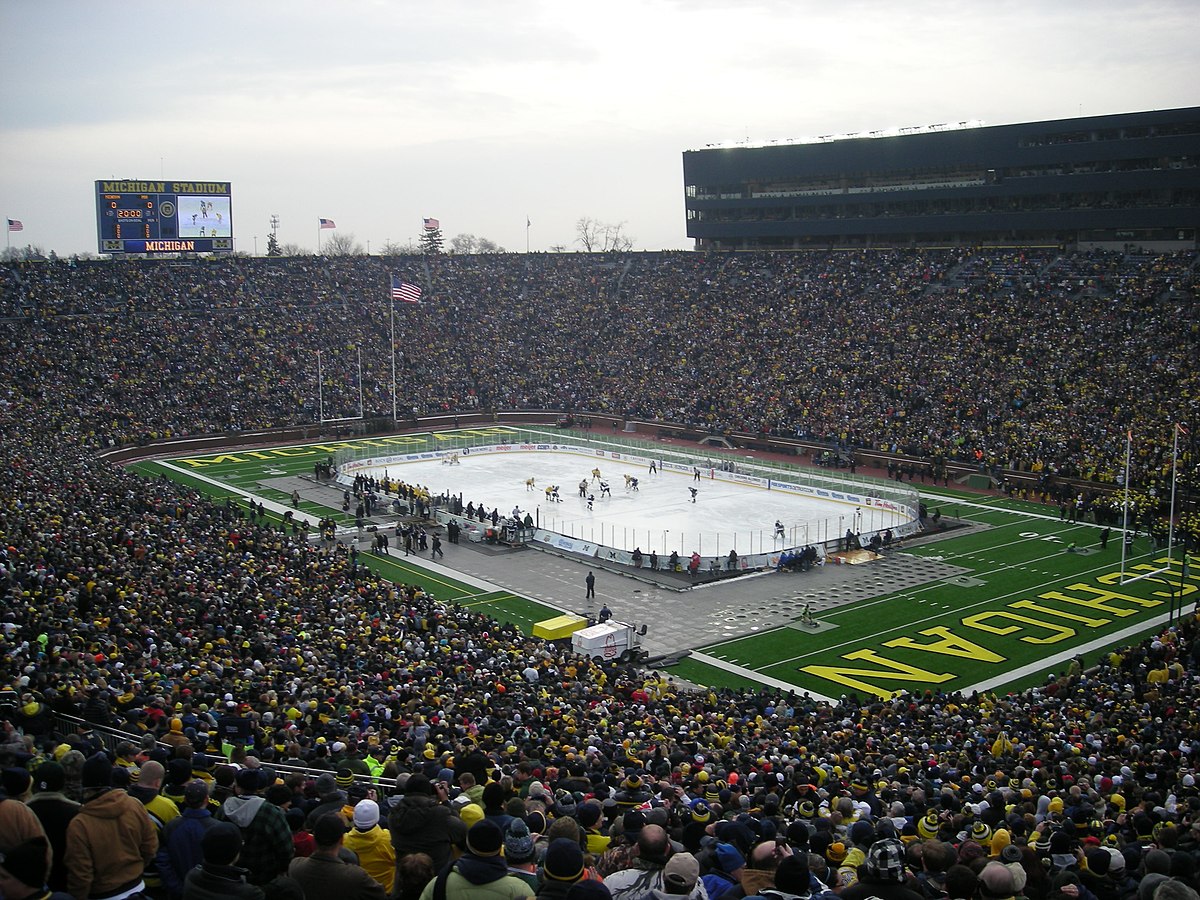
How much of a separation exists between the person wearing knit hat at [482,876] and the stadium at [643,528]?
68.4 inches

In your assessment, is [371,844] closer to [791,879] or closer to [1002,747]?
[791,879]

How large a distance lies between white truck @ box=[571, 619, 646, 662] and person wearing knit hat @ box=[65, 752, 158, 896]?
75.5ft

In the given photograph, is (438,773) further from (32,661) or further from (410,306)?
(410,306)

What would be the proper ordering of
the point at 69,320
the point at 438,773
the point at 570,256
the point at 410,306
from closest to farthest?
the point at 438,773
the point at 69,320
the point at 410,306
the point at 570,256

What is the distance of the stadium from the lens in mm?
16531

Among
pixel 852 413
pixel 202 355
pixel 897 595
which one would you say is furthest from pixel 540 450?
pixel 897 595

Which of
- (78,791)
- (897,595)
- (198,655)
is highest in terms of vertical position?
(78,791)

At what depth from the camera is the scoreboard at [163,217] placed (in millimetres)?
85188

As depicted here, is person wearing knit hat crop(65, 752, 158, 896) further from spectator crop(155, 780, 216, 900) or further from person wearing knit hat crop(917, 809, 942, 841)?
person wearing knit hat crop(917, 809, 942, 841)

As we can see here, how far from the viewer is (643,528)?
4853 centimetres

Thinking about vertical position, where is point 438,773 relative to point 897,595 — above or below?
above

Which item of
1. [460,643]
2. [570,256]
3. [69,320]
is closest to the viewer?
[460,643]

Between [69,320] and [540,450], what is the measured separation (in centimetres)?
3700

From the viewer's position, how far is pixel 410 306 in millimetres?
96500
